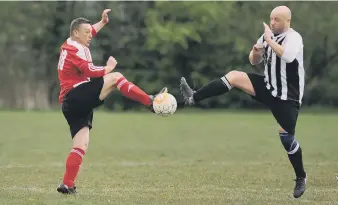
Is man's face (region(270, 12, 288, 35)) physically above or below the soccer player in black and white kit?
above

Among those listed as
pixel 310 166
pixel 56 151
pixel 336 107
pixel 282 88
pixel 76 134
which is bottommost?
pixel 336 107

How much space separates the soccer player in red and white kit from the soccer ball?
0.47 feet

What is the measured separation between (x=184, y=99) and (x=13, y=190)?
261cm

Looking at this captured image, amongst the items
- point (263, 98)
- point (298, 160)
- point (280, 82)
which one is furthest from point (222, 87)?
point (298, 160)

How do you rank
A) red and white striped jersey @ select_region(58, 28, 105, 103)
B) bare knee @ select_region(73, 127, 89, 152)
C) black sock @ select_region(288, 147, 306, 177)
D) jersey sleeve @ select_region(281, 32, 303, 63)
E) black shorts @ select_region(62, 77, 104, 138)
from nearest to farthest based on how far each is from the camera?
jersey sleeve @ select_region(281, 32, 303, 63) → red and white striped jersey @ select_region(58, 28, 105, 103) → black shorts @ select_region(62, 77, 104, 138) → bare knee @ select_region(73, 127, 89, 152) → black sock @ select_region(288, 147, 306, 177)

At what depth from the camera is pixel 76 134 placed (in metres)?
9.20

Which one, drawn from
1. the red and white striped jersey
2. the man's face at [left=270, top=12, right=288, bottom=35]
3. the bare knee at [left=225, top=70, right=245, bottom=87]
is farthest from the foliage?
the red and white striped jersey

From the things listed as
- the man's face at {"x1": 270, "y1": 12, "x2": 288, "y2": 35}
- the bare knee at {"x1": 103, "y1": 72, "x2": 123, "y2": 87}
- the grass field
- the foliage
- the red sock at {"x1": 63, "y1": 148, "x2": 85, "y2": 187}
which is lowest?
the foliage

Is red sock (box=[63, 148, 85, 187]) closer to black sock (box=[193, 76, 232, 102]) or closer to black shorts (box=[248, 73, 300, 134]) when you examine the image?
black sock (box=[193, 76, 232, 102])

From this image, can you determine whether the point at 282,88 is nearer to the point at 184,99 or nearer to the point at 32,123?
the point at 184,99

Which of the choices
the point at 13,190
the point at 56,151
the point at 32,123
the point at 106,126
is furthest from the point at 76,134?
the point at 32,123

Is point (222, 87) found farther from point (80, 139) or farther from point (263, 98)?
point (80, 139)

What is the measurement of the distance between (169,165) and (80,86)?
5149 mm

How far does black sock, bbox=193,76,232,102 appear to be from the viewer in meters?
9.27
